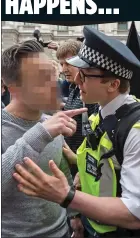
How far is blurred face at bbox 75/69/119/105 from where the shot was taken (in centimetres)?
131

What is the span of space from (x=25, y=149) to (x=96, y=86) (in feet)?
1.31

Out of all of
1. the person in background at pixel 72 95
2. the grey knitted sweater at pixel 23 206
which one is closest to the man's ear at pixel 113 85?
the grey knitted sweater at pixel 23 206

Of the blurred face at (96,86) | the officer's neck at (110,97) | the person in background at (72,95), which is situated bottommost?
the person in background at (72,95)

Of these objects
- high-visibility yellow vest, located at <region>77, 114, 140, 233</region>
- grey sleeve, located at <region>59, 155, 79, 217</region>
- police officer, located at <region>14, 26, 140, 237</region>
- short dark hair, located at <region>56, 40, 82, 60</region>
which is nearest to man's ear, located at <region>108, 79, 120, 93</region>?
police officer, located at <region>14, 26, 140, 237</region>

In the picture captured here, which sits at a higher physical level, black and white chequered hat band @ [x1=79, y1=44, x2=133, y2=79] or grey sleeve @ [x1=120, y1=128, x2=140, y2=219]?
black and white chequered hat band @ [x1=79, y1=44, x2=133, y2=79]

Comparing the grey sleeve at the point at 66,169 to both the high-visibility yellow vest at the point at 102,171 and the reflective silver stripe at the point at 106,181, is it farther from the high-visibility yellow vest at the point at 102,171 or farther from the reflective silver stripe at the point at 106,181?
the reflective silver stripe at the point at 106,181

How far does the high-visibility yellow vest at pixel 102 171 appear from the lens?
126cm

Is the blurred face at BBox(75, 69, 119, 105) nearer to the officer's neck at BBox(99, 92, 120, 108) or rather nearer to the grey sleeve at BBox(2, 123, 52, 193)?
the officer's neck at BBox(99, 92, 120, 108)

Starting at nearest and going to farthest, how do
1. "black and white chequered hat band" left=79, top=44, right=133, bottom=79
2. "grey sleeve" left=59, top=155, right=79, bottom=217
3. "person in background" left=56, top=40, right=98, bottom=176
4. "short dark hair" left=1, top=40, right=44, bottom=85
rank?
"short dark hair" left=1, top=40, right=44, bottom=85
"black and white chequered hat band" left=79, top=44, right=133, bottom=79
"grey sleeve" left=59, top=155, right=79, bottom=217
"person in background" left=56, top=40, right=98, bottom=176

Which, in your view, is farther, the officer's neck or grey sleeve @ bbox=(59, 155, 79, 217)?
grey sleeve @ bbox=(59, 155, 79, 217)

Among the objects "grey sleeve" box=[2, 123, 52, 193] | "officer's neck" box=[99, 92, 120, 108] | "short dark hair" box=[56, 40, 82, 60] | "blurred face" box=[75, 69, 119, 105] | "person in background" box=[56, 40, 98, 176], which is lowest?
"person in background" box=[56, 40, 98, 176]

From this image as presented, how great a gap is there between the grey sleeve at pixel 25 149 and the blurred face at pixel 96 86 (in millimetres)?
325

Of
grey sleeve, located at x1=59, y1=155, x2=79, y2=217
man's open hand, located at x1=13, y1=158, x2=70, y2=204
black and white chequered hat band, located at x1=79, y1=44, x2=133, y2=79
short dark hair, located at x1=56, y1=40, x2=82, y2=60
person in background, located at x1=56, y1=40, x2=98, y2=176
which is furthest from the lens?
short dark hair, located at x1=56, y1=40, x2=82, y2=60

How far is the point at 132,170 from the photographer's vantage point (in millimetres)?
1136
